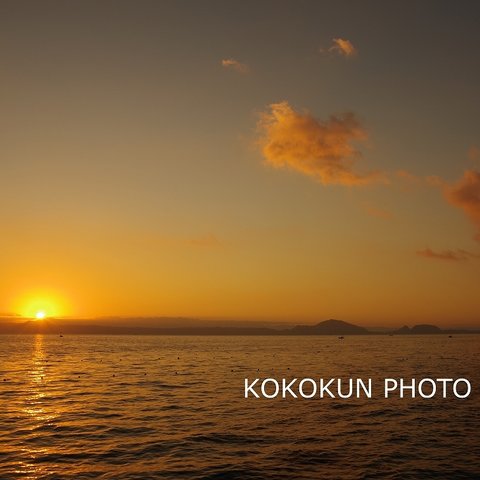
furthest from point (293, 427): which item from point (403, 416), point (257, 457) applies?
point (403, 416)

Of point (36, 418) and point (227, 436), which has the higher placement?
point (227, 436)

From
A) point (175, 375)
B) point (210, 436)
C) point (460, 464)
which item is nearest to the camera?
point (460, 464)

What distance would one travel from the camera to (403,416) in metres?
45.4

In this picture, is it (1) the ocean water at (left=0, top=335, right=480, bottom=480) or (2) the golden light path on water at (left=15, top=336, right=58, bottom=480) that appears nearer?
(2) the golden light path on water at (left=15, top=336, right=58, bottom=480)

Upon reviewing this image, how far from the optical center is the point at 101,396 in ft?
190

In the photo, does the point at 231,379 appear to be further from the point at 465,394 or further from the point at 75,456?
the point at 75,456

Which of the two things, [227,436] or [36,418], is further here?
[36,418]

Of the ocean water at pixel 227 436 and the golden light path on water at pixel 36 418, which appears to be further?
the ocean water at pixel 227 436

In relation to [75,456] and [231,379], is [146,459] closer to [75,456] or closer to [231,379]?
[75,456]

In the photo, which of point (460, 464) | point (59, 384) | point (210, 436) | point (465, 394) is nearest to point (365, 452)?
point (460, 464)

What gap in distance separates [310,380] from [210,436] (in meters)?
41.8

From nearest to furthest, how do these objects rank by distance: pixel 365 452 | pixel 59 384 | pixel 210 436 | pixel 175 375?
pixel 365 452 → pixel 210 436 → pixel 59 384 → pixel 175 375

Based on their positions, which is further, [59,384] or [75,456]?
[59,384]

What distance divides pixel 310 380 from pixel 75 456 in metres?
50.4
